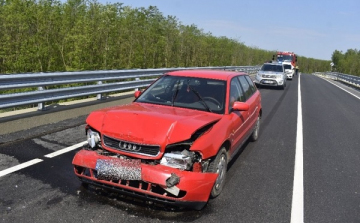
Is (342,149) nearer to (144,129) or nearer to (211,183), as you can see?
(211,183)

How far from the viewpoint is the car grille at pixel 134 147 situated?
3230 mm

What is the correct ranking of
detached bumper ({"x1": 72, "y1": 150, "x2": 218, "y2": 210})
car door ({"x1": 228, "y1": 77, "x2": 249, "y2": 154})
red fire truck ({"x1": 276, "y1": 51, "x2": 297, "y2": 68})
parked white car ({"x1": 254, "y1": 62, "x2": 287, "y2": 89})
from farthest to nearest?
red fire truck ({"x1": 276, "y1": 51, "x2": 297, "y2": 68}) < parked white car ({"x1": 254, "y1": 62, "x2": 287, "y2": 89}) < car door ({"x1": 228, "y1": 77, "x2": 249, "y2": 154}) < detached bumper ({"x1": 72, "y1": 150, "x2": 218, "y2": 210})

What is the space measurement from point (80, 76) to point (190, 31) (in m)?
45.4

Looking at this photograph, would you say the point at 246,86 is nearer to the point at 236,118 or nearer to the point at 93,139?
the point at 236,118

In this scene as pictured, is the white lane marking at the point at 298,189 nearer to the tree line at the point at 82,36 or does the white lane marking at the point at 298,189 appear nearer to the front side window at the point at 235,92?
the front side window at the point at 235,92

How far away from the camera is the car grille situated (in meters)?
3.23

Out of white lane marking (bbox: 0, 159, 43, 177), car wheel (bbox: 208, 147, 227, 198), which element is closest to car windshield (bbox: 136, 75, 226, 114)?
car wheel (bbox: 208, 147, 227, 198)

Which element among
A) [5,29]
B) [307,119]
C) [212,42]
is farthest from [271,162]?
[212,42]

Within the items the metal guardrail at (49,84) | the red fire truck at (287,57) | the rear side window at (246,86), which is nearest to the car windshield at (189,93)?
the rear side window at (246,86)

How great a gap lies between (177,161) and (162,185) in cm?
32

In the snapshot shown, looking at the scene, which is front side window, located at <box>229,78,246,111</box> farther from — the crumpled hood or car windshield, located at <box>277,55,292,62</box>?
car windshield, located at <box>277,55,292,62</box>

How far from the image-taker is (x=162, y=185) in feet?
10.00

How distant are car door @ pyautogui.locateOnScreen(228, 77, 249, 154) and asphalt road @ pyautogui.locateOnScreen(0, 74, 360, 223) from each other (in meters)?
0.49

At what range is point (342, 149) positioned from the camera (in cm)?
651
